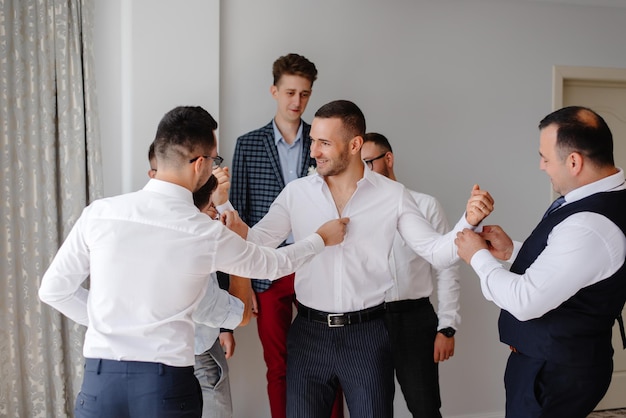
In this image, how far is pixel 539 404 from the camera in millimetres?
2244

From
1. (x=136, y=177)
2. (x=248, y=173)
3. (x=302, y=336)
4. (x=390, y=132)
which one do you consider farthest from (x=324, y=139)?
(x=390, y=132)

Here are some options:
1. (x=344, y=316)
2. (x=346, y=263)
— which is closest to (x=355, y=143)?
(x=346, y=263)

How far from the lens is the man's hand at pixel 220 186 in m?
2.65

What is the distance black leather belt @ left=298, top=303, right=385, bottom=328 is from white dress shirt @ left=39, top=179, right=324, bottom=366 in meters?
0.67

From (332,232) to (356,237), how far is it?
6.7 inches

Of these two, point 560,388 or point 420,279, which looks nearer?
point 560,388

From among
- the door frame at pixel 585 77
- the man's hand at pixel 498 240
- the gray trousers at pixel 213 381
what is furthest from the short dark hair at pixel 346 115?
the door frame at pixel 585 77

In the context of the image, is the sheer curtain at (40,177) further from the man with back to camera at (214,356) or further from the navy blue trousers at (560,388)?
the navy blue trousers at (560,388)

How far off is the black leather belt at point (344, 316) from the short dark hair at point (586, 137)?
0.93m

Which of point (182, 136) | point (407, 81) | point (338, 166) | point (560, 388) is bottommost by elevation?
point (560, 388)

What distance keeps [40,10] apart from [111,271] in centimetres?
214

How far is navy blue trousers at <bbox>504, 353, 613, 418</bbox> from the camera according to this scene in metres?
2.23

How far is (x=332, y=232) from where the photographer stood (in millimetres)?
2574

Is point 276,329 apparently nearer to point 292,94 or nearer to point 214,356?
point 214,356
